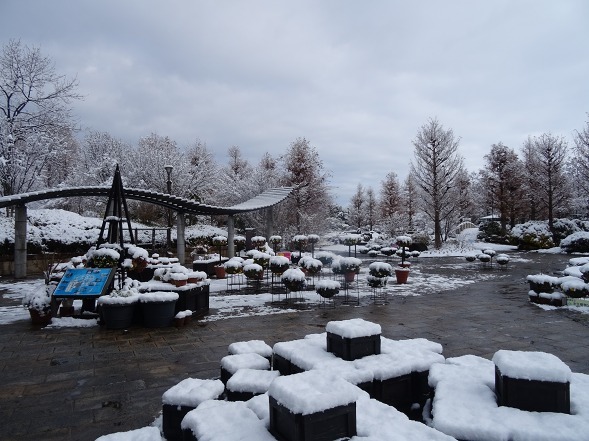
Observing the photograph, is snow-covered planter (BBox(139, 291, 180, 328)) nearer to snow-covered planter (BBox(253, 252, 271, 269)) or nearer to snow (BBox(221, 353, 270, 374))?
snow (BBox(221, 353, 270, 374))

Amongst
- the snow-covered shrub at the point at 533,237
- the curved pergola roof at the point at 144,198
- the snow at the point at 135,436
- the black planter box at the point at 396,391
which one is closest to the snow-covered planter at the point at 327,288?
the black planter box at the point at 396,391

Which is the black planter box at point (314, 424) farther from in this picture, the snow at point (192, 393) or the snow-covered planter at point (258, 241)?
the snow-covered planter at point (258, 241)

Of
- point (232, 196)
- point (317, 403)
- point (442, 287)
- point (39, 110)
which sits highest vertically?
point (39, 110)

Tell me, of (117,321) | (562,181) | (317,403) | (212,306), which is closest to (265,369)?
(317,403)

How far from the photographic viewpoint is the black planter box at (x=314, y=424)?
7.95ft

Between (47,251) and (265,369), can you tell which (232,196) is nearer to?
(47,251)

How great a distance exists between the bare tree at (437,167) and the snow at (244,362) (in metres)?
27.3

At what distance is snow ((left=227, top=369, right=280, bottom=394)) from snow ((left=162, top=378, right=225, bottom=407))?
0.45ft

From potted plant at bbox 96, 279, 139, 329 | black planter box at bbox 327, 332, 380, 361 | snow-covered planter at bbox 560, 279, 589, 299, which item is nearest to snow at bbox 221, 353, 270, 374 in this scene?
black planter box at bbox 327, 332, 380, 361

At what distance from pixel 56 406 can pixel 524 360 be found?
4886mm

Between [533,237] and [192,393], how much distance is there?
3201 cm

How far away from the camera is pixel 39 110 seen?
22234mm

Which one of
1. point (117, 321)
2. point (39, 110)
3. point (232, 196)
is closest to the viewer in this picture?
point (117, 321)

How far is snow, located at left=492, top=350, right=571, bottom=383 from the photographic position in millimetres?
3016
